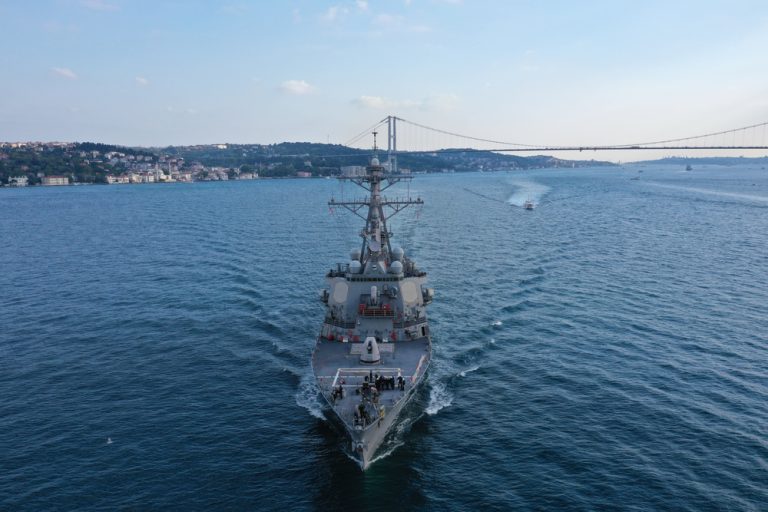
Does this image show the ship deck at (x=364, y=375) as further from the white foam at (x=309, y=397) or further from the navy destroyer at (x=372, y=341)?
the white foam at (x=309, y=397)

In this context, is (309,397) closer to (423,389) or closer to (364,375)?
(364,375)

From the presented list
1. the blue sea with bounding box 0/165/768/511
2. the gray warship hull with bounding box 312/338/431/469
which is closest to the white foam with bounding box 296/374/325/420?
the blue sea with bounding box 0/165/768/511

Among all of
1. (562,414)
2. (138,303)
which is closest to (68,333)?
(138,303)

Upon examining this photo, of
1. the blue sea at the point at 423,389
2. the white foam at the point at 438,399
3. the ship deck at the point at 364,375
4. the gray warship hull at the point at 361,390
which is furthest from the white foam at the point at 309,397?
the white foam at the point at 438,399

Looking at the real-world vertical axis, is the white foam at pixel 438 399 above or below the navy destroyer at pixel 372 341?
below

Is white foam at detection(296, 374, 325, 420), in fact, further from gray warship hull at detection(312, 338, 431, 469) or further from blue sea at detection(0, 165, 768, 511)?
gray warship hull at detection(312, 338, 431, 469)

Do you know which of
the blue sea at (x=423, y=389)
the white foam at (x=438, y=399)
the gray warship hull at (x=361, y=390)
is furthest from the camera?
the white foam at (x=438, y=399)

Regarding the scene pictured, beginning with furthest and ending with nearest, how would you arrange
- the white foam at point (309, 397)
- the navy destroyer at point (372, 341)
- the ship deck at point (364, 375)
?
1. the white foam at point (309, 397)
2. the ship deck at point (364, 375)
3. the navy destroyer at point (372, 341)
